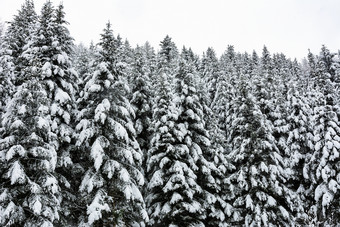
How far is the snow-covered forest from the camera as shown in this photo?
45.0ft

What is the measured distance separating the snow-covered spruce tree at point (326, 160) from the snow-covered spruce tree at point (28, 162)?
65.2 ft

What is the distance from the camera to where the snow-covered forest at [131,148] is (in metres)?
13.7

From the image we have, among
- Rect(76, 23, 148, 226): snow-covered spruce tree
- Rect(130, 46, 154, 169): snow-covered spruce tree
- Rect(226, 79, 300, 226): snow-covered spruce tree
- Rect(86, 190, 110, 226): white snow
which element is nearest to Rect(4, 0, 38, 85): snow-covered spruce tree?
Rect(76, 23, 148, 226): snow-covered spruce tree

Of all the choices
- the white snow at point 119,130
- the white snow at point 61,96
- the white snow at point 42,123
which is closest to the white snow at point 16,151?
the white snow at point 42,123

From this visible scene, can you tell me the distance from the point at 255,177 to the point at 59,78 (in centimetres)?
1554

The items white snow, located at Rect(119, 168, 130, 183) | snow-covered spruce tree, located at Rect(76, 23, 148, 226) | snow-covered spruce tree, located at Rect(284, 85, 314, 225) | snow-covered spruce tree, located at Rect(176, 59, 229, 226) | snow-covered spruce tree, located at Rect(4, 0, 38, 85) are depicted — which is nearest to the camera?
snow-covered spruce tree, located at Rect(76, 23, 148, 226)

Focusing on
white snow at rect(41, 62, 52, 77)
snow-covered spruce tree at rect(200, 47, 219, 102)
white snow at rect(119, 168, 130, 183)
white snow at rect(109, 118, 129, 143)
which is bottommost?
white snow at rect(119, 168, 130, 183)

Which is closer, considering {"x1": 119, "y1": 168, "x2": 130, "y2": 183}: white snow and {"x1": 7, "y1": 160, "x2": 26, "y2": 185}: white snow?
{"x1": 7, "y1": 160, "x2": 26, "y2": 185}: white snow

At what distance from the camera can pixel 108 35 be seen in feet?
63.4

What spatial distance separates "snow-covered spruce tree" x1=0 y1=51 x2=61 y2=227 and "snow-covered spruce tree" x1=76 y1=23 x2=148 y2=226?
2275mm

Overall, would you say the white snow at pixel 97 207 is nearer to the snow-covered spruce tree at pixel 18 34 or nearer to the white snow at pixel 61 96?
the white snow at pixel 61 96

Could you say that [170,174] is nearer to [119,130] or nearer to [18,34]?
[119,130]

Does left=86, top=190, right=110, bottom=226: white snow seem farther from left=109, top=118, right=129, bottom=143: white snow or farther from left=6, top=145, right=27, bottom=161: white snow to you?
left=6, top=145, right=27, bottom=161: white snow

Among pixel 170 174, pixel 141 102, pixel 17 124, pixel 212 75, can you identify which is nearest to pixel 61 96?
pixel 17 124
